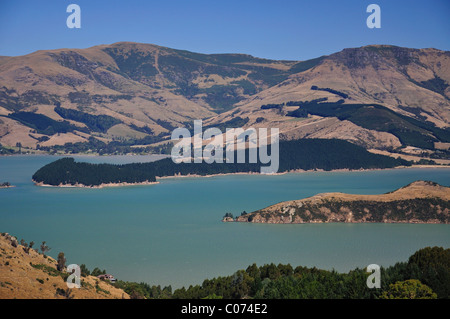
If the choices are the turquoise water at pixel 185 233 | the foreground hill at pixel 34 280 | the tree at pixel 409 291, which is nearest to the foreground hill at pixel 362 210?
the turquoise water at pixel 185 233

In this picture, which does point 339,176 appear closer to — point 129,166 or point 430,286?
point 129,166

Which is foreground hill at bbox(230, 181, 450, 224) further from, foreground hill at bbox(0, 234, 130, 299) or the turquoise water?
foreground hill at bbox(0, 234, 130, 299)

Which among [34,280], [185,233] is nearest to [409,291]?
[34,280]

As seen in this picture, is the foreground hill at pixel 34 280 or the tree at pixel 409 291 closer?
the foreground hill at pixel 34 280

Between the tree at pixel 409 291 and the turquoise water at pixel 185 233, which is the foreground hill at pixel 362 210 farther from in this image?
the tree at pixel 409 291

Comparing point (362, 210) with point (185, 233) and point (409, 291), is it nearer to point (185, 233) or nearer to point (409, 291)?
point (185, 233)
